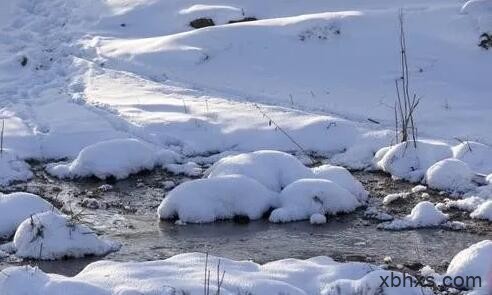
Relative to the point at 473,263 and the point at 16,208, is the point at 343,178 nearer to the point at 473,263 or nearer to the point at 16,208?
the point at 473,263

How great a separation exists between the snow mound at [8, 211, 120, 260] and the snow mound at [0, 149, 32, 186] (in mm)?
2006

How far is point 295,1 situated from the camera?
1480 centimetres

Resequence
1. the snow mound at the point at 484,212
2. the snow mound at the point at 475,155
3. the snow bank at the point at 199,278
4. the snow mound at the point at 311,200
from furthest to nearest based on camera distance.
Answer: the snow mound at the point at 475,155
the snow mound at the point at 311,200
the snow mound at the point at 484,212
the snow bank at the point at 199,278

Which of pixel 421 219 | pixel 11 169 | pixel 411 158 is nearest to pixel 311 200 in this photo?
pixel 421 219

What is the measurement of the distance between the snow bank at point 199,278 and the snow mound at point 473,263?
1.54 feet

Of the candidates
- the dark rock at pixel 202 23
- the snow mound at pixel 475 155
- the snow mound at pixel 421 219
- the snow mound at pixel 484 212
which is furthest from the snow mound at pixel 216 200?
the dark rock at pixel 202 23

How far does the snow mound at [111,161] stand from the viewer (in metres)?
10.0

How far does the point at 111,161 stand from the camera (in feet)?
33.0

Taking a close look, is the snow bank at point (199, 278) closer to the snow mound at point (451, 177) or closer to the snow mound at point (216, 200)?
the snow mound at point (216, 200)

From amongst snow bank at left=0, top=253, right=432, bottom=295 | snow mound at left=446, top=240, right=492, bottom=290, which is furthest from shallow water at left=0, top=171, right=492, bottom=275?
snow bank at left=0, top=253, right=432, bottom=295

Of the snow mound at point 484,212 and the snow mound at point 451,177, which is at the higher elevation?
the snow mound at point 451,177

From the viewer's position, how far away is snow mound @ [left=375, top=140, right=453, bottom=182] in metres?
9.88

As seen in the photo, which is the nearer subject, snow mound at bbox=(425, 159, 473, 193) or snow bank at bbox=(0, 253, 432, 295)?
snow bank at bbox=(0, 253, 432, 295)

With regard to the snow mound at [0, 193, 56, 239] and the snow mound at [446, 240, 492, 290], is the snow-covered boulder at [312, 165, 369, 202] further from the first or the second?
the snow mound at [0, 193, 56, 239]
